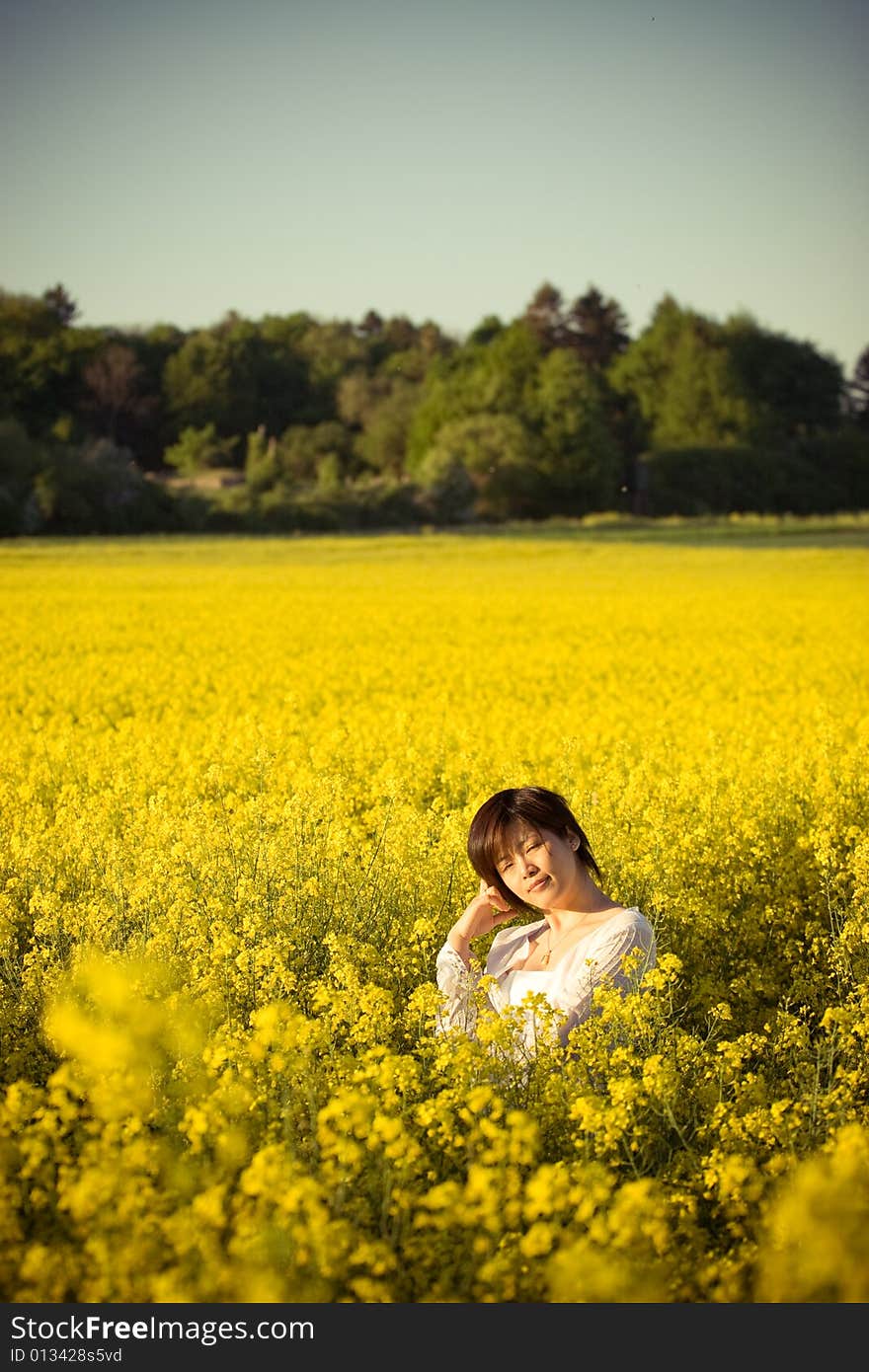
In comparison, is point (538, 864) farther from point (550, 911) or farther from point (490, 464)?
point (490, 464)

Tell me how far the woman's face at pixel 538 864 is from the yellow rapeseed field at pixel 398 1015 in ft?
1.48

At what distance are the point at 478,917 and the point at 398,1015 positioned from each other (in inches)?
24.4

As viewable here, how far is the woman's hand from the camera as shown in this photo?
14.0 feet

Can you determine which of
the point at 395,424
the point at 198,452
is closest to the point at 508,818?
the point at 198,452

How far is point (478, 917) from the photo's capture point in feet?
14.3

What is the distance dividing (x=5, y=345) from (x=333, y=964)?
58.4 metres

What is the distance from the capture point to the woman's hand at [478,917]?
4.28 meters

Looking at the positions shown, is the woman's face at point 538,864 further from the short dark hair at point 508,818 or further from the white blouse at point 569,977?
the white blouse at point 569,977

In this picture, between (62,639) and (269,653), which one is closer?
(269,653)

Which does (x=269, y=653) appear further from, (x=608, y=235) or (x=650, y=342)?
(x=650, y=342)

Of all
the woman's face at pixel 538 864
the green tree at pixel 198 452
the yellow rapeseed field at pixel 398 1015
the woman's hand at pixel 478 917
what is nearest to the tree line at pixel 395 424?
the green tree at pixel 198 452


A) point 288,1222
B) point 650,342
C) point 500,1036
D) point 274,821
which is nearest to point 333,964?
point 500,1036

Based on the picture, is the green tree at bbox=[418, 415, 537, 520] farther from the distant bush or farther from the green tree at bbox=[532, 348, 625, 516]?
the distant bush

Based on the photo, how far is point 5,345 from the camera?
189 ft
